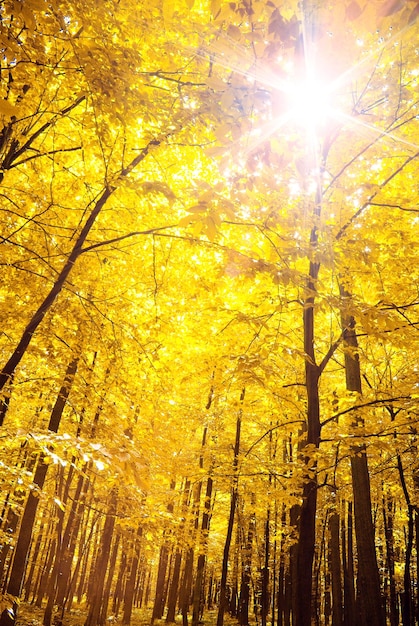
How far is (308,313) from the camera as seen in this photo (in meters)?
6.06

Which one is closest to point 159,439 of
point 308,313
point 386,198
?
point 308,313

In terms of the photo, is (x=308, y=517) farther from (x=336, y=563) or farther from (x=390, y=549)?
(x=390, y=549)

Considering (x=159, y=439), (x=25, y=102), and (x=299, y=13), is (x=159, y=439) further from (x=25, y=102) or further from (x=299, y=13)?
(x=299, y=13)

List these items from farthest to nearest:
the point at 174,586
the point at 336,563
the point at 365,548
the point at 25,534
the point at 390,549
Answer: 1. the point at 174,586
2. the point at 390,549
3. the point at 336,563
4. the point at 25,534
5. the point at 365,548

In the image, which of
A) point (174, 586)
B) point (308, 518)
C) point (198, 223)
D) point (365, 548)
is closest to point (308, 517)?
point (308, 518)

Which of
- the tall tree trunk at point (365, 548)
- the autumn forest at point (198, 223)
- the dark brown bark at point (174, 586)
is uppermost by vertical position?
the autumn forest at point (198, 223)

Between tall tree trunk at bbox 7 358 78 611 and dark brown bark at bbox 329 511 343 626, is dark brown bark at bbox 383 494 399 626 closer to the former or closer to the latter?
dark brown bark at bbox 329 511 343 626

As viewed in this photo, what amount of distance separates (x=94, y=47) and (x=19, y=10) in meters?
0.75

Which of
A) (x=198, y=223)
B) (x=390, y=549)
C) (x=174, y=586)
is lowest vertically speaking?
(x=174, y=586)

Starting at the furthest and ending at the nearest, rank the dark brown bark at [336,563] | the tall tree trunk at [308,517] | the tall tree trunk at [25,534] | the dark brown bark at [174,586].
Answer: the dark brown bark at [174,586] → the dark brown bark at [336,563] → the tall tree trunk at [25,534] → the tall tree trunk at [308,517]

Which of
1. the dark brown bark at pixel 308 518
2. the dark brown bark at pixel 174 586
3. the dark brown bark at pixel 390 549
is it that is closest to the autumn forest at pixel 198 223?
the dark brown bark at pixel 308 518

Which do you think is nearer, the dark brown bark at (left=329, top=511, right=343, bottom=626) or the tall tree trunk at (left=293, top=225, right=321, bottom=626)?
the tall tree trunk at (left=293, top=225, right=321, bottom=626)

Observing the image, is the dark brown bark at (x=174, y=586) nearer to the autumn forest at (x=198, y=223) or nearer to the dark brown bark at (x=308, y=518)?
the autumn forest at (x=198, y=223)

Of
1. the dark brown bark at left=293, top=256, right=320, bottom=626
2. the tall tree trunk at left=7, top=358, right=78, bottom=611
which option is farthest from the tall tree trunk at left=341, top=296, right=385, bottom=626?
the tall tree trunk at left=7, top=358, right=78, bottom=611
